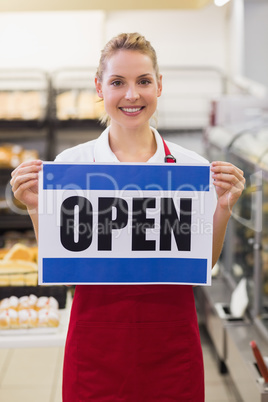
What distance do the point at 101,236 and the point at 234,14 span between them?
4.34 metres

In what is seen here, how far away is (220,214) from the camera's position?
170 centimetres

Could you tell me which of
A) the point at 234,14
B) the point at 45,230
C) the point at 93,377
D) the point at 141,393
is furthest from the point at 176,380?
the point at 234,14

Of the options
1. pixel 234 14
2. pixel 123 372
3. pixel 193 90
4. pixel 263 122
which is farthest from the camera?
pixel 193 90

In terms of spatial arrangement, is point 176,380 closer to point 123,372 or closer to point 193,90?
point 123,372

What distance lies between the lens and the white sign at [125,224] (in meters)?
1.69

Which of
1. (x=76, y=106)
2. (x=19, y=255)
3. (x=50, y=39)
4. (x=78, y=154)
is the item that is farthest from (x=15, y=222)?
(x=78, y=154)

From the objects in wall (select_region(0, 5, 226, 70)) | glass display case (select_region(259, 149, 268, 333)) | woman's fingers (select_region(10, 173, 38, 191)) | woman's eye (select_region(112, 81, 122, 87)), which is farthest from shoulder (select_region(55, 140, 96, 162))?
wall (select_region(0, 5, 226, 70))

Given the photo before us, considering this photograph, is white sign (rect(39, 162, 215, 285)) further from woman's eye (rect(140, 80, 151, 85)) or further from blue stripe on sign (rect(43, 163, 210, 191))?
woman's eye (rect(140, 80, 151, 85))

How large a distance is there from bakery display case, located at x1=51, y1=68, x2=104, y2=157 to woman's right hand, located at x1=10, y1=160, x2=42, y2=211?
3.64 meters

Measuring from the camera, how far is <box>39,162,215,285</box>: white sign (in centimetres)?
169

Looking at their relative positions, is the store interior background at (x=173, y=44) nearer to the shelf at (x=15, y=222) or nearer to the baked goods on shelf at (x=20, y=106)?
the baked goods on shelf at (x=20, y=106)

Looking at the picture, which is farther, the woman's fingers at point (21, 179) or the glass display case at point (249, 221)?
the glass display case at point (249, 221)

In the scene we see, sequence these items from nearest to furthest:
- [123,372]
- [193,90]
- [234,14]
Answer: [123,372], [234,14], [193,90]

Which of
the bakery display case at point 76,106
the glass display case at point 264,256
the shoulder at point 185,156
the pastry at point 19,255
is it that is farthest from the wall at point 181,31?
the shoulder at point 185,156
